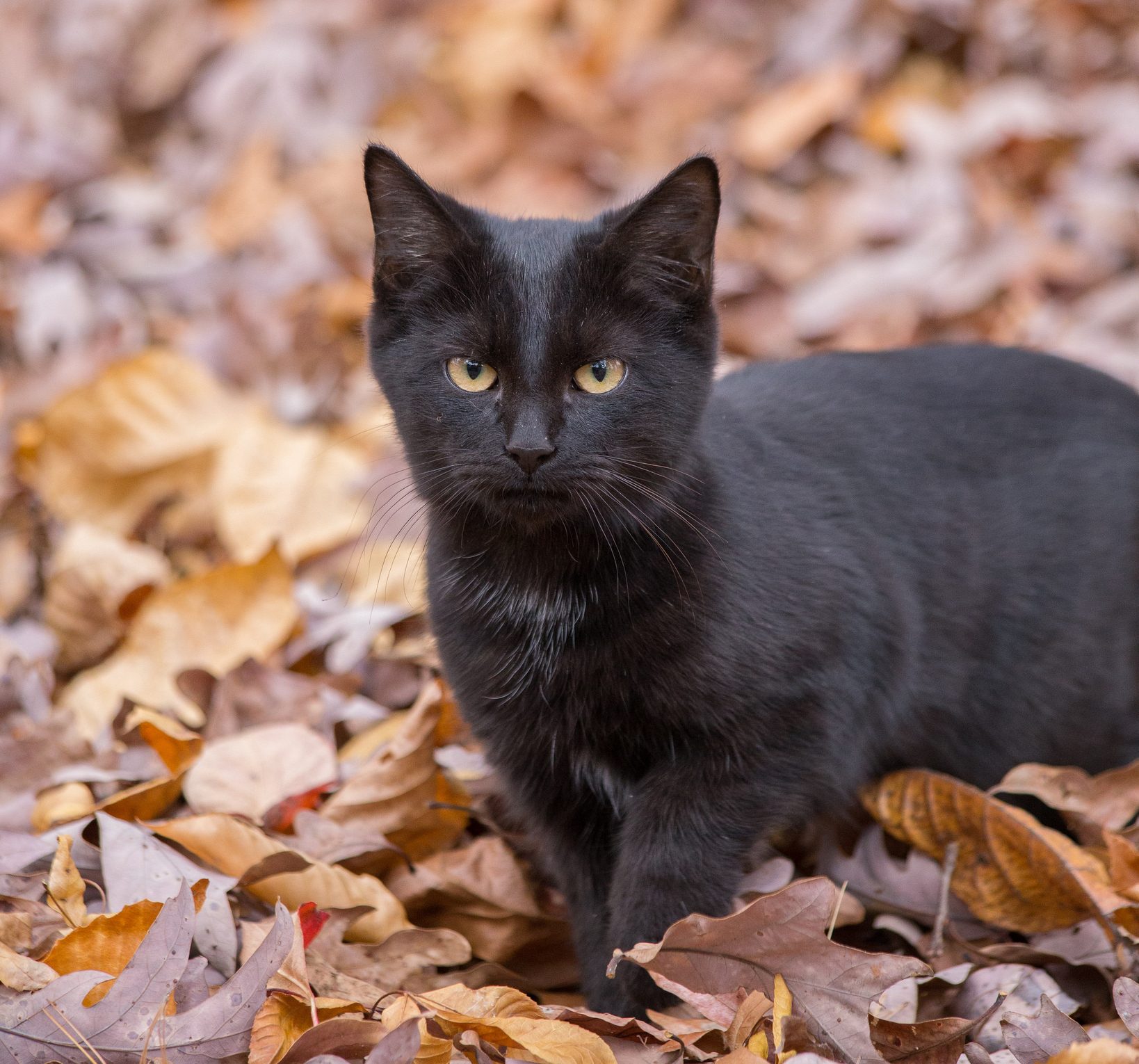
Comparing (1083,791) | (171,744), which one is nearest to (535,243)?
(171,744)

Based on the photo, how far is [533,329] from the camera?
1.86m

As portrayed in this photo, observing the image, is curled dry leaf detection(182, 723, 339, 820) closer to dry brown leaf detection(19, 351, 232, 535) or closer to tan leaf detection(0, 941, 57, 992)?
tan leaf detection(0, 941, 57, 992)

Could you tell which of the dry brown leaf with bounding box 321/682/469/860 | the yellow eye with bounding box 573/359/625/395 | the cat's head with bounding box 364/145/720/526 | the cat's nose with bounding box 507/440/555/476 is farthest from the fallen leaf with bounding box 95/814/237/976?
the yellow eye with bounding box 573/359/625/395

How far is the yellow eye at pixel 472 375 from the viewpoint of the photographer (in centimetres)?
190

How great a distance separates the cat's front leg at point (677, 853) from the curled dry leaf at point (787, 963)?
4.9 inches

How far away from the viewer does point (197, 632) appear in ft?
8.96

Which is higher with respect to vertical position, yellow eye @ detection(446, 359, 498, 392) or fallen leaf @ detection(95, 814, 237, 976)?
yellow eye @ detection(446, 359, 498, 392)

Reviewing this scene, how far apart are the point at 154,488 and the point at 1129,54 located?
3.41 meters

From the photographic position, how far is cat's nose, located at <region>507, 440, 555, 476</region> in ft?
5.76

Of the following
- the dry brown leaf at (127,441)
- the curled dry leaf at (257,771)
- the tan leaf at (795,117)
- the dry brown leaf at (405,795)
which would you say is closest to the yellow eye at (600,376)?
the dry brown leaf at (405,795)

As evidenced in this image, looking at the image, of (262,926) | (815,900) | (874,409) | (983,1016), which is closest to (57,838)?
(262,926)

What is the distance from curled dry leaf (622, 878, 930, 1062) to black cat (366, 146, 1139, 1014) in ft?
0.45

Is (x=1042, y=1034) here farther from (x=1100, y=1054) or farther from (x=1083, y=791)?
(x=1083, y=791)

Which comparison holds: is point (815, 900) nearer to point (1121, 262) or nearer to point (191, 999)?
point (191, 999)
